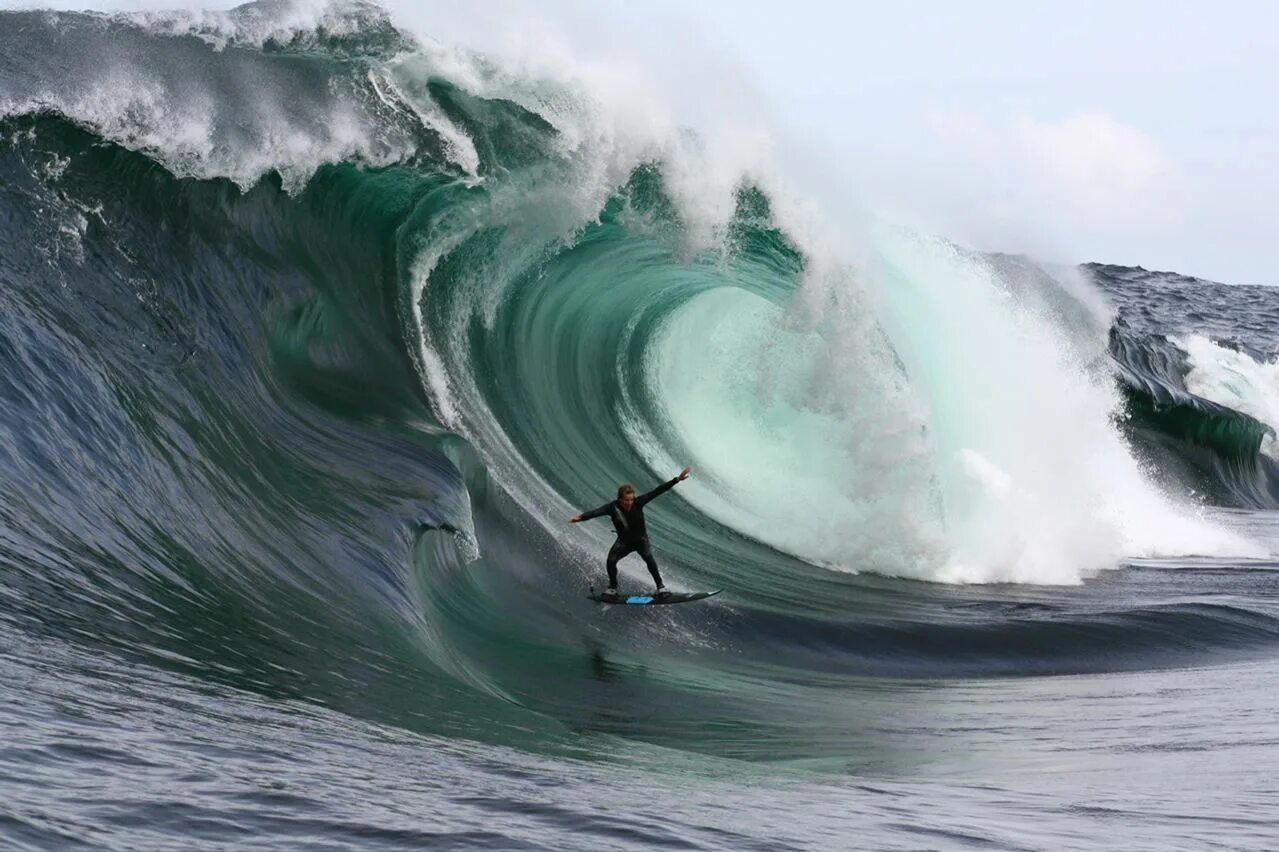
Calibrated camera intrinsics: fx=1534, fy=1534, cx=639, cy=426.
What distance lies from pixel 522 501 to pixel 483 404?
5.61 ft

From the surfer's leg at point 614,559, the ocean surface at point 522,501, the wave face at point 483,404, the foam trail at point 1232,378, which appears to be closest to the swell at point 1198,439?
the foam trail at point 1232,378

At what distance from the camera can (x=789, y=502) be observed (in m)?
15.6

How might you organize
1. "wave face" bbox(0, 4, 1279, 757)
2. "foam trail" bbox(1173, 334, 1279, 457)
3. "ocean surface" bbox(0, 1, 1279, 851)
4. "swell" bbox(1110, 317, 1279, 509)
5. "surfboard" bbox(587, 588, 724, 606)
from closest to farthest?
1. "ocean surface" bbox(0, 1, 1279, 851)
2. "wave face" bbox(0, 4, 1279, 757)
3. "surfboard" bbox(587, 588, 724, 606)
4. "swell" bbox(1110, 317, 1279, 509)
5. "foam trail" bbox(1173, 334, 1279, 457)

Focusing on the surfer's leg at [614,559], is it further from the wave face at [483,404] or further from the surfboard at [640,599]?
the wave face at [483,404]

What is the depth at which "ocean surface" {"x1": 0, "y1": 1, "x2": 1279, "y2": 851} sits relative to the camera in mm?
5453

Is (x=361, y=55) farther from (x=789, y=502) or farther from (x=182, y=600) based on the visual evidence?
(x=182, y=600)

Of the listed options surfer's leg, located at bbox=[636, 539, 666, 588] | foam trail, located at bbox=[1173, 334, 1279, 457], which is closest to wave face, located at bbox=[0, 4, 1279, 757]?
surfer's leg, located at bbox=[636, 539, 666, 588]

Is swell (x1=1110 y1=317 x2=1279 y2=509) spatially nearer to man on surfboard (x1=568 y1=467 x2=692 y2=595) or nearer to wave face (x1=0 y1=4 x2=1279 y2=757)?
wave face (x1=0 y1=4 x2=1279 y2=757)

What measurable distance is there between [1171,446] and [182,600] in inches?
964

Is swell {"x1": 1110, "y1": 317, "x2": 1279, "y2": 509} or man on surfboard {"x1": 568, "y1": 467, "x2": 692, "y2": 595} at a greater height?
swell {"x1": 1110, "y1": 317, "x2": 1279, "y2": 509}

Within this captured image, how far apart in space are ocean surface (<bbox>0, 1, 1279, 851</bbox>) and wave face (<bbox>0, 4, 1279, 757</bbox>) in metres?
0.05

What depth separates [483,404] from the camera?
1384 cm

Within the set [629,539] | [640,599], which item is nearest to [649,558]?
[629,539]

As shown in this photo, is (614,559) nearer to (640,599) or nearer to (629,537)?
(629,537)
